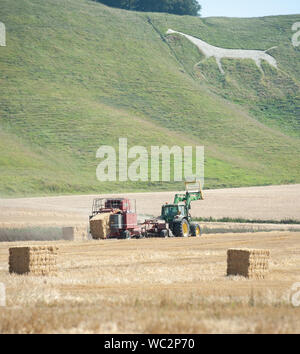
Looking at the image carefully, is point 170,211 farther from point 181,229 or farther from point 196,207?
point 196,207

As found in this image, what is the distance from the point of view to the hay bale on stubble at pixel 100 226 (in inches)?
1419

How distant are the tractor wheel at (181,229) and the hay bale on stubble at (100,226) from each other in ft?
14.9

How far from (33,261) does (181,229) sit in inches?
780

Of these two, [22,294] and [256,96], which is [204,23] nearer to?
[256,96]

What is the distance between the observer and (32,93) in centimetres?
11894

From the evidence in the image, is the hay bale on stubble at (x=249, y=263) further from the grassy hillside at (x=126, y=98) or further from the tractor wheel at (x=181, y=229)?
the grassy hillside at (x=126, y=98)

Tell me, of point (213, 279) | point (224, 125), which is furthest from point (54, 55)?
point (213, 279)

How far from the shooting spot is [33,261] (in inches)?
786

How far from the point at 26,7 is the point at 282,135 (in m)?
63.0

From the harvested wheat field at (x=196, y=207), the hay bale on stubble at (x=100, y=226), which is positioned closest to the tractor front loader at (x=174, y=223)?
the hay bale on stubble at (x=100, y=226)

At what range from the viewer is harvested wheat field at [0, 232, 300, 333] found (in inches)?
431

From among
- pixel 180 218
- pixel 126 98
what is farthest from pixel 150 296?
pixel 126 98

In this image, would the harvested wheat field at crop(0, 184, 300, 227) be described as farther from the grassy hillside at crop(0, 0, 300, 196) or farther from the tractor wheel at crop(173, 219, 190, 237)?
the grassy hillside at crop(0, 0, 300, 196)

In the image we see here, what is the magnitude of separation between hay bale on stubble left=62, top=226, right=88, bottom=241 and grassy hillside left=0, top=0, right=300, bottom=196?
40.6 metres
